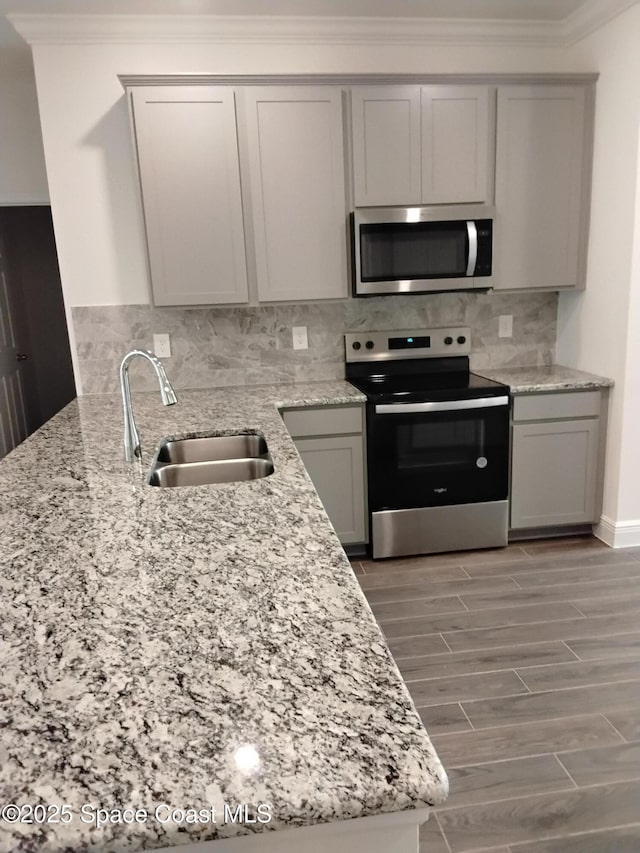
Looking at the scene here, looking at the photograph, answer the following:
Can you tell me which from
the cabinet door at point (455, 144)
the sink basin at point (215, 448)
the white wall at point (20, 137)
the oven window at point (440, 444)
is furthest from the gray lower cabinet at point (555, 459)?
the white wall at point (20, 137)

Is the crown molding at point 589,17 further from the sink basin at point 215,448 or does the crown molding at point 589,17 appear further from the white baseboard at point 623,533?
the sink basin at point 215,448

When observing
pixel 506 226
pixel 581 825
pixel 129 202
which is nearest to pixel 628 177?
pixel 506 226

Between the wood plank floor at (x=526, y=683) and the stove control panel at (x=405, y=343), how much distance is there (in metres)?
1.16

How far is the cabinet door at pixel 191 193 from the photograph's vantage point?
2869 millimetres

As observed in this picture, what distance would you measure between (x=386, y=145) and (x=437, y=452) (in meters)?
1.57

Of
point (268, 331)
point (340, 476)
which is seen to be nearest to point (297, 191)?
point (268, 331)

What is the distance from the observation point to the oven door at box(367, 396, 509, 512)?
3068mm

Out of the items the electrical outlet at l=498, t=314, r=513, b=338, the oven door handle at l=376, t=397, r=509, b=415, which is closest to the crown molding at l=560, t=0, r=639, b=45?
the electrical outlet at l=498, t=314, r=513, b=338

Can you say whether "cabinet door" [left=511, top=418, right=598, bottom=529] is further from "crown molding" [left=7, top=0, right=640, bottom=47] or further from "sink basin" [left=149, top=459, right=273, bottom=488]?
"crown molding" [left=7, top=0, right=640, bottom=47]

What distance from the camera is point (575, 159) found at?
319 cm

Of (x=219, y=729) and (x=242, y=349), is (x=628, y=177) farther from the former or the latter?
(x=219, y=729)

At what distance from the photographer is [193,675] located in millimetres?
835

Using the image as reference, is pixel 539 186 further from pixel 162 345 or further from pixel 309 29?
pixel 162 345

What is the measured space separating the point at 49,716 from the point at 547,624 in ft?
7.46
